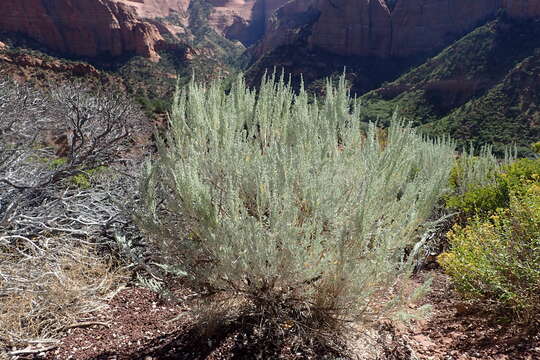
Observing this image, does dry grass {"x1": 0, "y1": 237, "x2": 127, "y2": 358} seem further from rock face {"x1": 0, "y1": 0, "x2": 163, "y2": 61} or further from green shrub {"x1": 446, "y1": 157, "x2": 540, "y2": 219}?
rock face {"x1": 0, "y1": 0, "x2": 163, "y2": 61}

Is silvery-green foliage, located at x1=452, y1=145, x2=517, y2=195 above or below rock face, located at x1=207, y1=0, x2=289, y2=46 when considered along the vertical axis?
below

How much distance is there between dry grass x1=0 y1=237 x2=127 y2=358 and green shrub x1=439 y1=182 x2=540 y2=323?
10.4 feet

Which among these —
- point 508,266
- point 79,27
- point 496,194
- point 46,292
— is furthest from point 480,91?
point 79,27

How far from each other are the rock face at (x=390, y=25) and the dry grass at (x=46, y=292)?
2198 inches

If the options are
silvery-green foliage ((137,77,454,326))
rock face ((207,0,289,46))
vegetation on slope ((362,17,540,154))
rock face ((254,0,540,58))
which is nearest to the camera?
silvery-green foliage ((137,77,454,326))

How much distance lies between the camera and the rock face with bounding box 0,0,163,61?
53500 millimetres

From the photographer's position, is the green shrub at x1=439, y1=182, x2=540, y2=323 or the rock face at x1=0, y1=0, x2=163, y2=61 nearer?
the green shrub at x1=439, y1=182, x2=540, y2=323

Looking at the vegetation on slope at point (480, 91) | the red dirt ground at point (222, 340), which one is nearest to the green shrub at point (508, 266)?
the red dirt ground at point (222, 340)

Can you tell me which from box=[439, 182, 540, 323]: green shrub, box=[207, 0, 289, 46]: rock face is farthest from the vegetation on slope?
box=[207, 0, 289, 46]: rock face

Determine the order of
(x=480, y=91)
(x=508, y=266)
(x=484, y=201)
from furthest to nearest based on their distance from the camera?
(x=480, y=91), (x=484, y=201), (x=508, y=266)

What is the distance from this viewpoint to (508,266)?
116 inches

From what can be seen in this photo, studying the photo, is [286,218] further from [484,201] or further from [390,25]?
[390,25]

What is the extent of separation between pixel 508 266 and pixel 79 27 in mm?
67597

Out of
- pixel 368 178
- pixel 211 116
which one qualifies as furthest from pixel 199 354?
pixel 211 116
